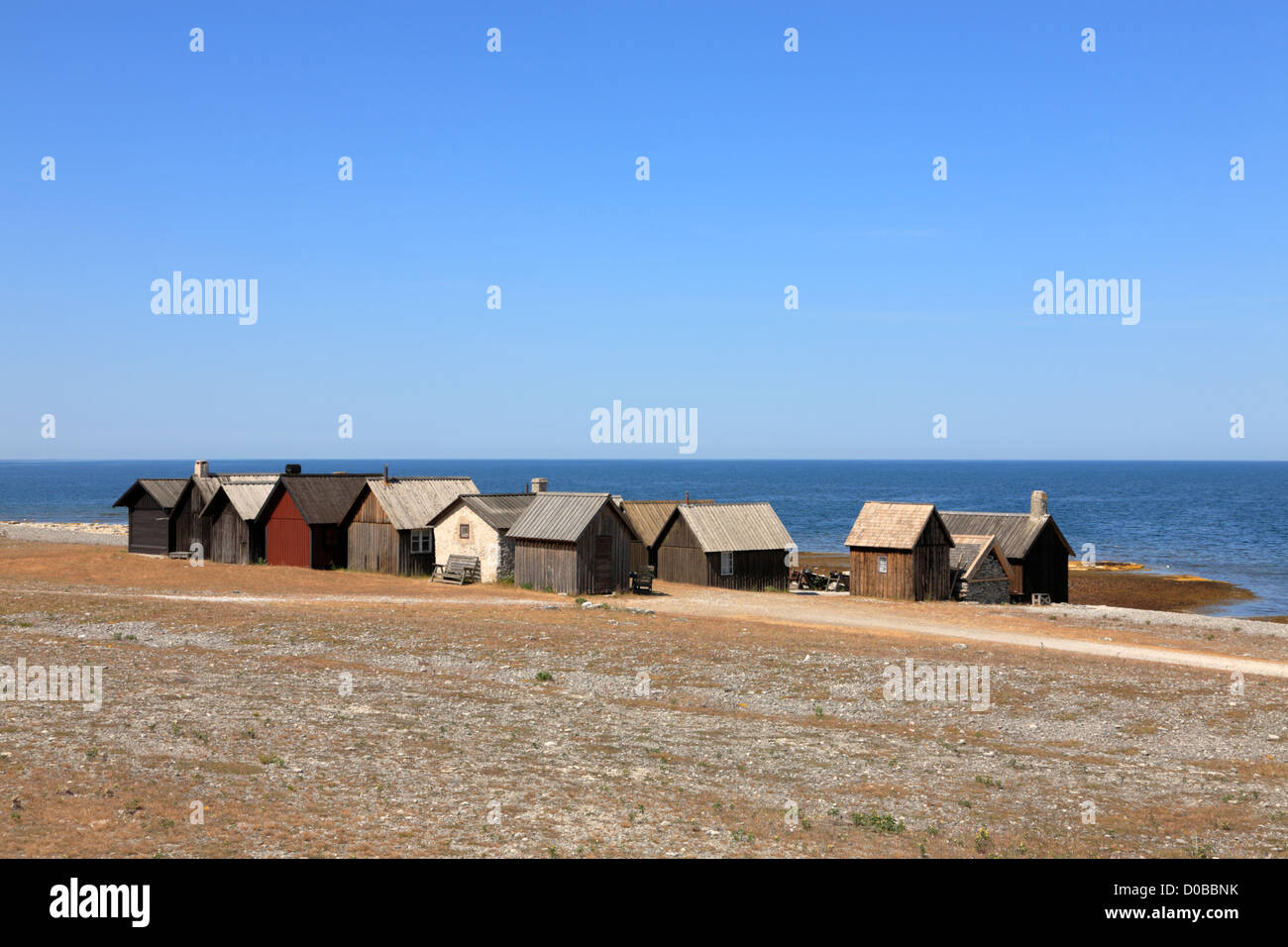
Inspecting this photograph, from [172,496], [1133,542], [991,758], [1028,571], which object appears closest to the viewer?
[991,758]

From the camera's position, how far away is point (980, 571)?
5041 centimetres

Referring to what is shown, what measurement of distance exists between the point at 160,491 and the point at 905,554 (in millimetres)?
47444

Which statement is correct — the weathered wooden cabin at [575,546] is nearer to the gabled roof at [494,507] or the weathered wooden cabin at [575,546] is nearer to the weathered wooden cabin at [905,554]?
the gabled roof at [494,507]

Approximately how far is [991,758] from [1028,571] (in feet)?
117

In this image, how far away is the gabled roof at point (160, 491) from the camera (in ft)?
210

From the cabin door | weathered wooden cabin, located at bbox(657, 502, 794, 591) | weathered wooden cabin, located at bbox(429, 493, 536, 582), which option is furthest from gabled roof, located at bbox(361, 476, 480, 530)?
weathered wooden cabin, located at bbox(657, 502, 794, 591)

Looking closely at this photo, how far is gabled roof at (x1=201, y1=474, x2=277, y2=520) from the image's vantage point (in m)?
58.3

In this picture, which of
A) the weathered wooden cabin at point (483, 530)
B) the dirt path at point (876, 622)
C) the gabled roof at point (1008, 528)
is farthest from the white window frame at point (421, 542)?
the gabled roof at point (1008, 528)

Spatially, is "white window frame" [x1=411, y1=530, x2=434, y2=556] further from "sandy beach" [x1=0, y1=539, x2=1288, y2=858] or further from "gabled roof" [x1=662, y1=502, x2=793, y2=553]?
"sandy beach" [x1=0, y1=539, x2=1288, y2=858]

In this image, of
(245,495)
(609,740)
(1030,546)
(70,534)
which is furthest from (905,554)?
(70,534)

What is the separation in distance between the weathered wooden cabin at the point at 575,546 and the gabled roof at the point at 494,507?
1.70 metres
